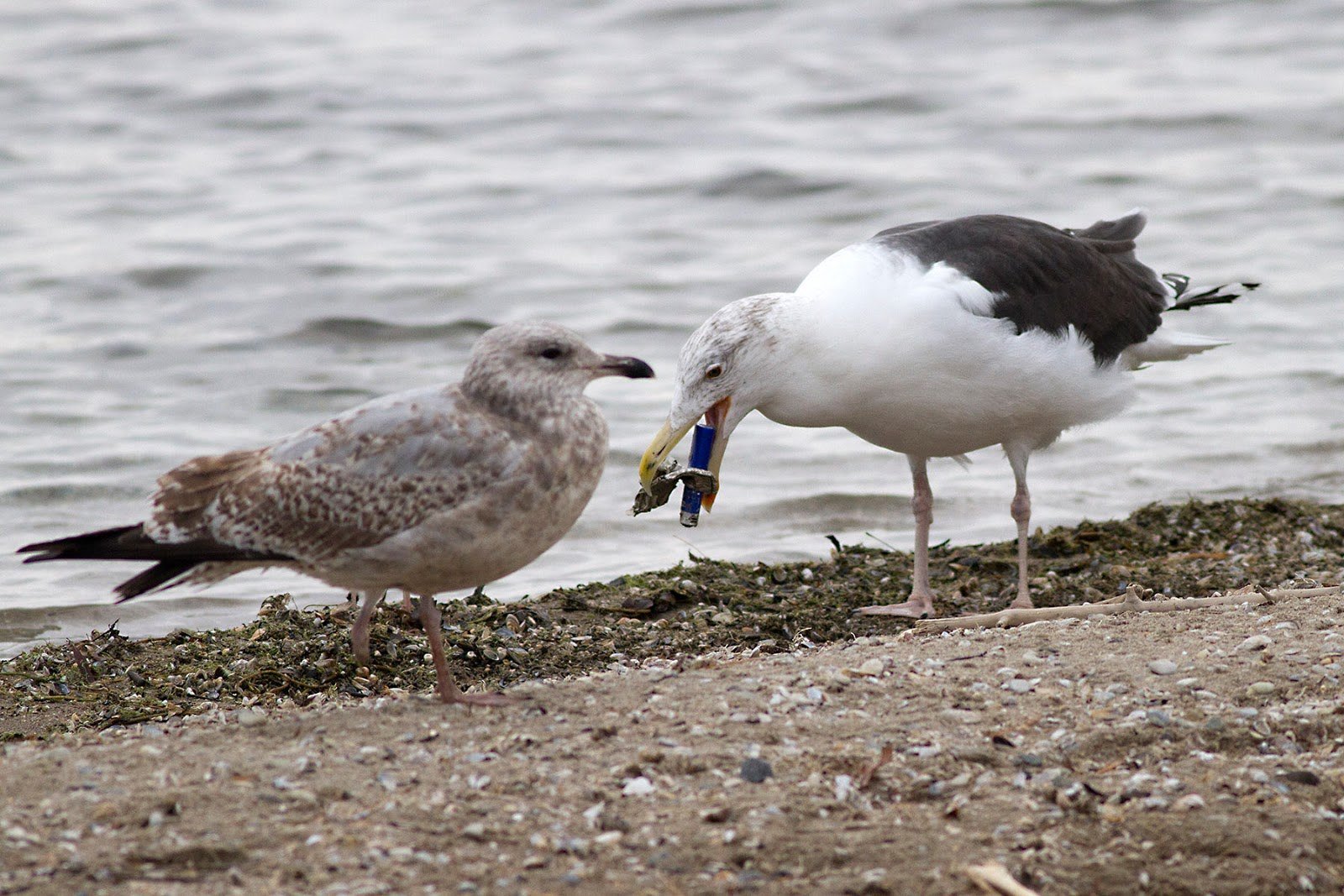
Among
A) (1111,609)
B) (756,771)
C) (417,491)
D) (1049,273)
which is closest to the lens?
(756,771)

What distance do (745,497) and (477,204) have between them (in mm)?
6254

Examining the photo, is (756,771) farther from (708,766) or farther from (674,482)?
(674,482)

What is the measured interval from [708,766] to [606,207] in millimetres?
10821

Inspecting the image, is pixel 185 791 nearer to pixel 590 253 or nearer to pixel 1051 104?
pixel 590 253

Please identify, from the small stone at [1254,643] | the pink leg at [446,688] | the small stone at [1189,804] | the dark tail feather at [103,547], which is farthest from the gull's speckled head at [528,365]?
the small stone at [1254,643]

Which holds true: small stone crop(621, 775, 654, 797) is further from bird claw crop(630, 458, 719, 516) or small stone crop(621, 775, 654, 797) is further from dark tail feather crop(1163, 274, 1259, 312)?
dark tail feather crop(1163, 274, 1259, 312)

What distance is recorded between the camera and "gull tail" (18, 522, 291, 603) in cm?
488

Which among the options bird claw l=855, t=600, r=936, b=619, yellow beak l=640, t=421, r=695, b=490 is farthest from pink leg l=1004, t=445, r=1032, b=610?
yellow beak l=640, t=421, r=695, b=490

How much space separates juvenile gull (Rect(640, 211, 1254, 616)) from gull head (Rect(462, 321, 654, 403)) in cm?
121

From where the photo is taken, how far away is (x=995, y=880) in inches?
151

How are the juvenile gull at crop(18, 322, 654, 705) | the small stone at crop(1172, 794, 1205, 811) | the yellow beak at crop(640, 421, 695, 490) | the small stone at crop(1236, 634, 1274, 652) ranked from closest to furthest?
1. the small stone at crop(1172, 794, 1205, 811)
2. the juvenile gull at crop(18, 322, 654, 705)
3. the small stone at crop(1236, 634, 1274, 652)
4. the yellow beak at crop(640, 421, 695, 490)

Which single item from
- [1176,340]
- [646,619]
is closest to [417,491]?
[646,619]

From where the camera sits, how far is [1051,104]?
677 inches

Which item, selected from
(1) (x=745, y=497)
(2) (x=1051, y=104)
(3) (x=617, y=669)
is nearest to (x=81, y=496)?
(1) (x=745, y=497)
